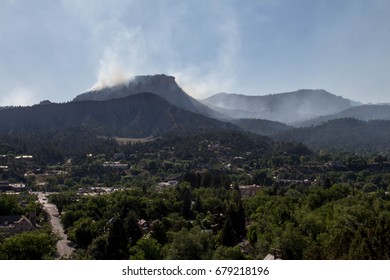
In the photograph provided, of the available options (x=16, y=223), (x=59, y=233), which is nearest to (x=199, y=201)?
(x=59, y=233)

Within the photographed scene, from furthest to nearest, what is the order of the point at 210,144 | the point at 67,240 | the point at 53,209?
1. the point at 210,144
2. the point at 53,209
3. the point at 67,240

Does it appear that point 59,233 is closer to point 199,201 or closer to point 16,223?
point 16,223

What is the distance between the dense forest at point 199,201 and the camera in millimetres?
31734

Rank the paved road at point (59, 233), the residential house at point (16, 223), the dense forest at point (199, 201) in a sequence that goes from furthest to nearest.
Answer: the residential house at point (16, 223), the paved road at point (59, 233), the dense forest at point (199, 201)

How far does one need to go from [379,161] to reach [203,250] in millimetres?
107696

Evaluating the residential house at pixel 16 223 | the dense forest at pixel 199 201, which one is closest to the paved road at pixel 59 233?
the dense forest at pixel 199 201

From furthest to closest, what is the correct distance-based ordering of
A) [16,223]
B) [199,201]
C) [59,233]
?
[199,201] < [59,233] < [16,223]

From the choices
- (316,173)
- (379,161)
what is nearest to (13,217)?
(316,173)

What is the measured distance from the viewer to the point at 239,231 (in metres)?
45.9

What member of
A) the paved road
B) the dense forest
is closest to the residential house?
the dense forest

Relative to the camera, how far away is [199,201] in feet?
204

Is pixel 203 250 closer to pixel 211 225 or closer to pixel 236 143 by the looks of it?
pixel 211 225

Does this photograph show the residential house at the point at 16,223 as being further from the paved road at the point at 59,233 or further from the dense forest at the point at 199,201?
the paved road at the point at 59,233

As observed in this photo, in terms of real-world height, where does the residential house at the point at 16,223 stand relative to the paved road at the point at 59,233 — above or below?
above
